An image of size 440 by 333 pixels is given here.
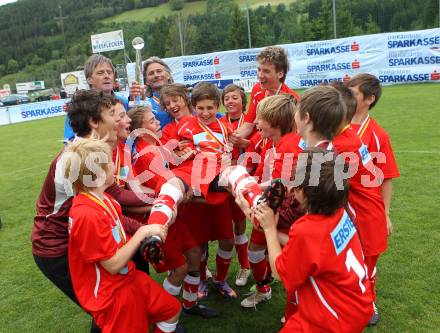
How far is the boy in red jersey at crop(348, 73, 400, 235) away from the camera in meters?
3.19

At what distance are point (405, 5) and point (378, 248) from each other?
4123 cm

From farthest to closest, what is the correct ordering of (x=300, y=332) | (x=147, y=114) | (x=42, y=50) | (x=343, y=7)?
(x=42, y=50), (x=343, y=7), (x=147, y=114), (x=300, y=332)

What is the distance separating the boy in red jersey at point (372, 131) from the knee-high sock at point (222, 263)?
1619 mm

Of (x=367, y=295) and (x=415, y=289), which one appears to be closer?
(x=367, y=295)

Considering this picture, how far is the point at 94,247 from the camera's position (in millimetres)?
2379

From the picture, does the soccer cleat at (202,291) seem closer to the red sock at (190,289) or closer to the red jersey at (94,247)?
the red sock at (190,289)

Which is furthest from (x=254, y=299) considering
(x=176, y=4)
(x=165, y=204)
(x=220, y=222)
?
(x=176, y=4)

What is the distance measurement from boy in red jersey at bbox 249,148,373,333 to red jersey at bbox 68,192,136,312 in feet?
3.25

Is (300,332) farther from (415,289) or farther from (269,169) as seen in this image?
(415,289)

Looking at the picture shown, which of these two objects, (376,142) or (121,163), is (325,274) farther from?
(121,163)

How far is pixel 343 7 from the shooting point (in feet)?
140

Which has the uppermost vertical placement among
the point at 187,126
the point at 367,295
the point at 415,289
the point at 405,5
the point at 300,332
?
the point at 405,5

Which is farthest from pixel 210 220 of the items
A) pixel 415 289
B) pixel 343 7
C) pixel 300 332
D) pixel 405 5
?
pixel 343 7

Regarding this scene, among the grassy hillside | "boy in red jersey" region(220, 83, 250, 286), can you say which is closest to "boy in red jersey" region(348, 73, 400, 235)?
"boy in red jersey" region(220, 83, 250, 286)
